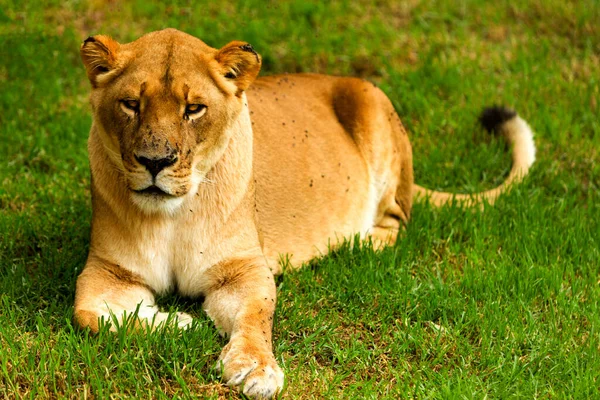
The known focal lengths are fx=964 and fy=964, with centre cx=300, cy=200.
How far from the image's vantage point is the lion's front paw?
3377 mm

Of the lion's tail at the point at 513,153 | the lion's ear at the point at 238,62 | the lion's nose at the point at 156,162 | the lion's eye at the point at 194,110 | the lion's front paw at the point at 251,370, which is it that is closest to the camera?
the lion's front paw at the point at 251,370

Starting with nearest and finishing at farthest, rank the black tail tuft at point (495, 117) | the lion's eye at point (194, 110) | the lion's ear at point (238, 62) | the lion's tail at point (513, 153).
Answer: the lion's eye at point (194, 110) < the lion's ear at point (238, 62) < the lion's tail at point (513, 153) < the black tail tuft at point (495, 117)

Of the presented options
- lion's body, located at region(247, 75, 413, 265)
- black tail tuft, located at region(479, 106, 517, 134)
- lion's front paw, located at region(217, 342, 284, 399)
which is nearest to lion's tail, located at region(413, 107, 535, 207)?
black tail tuft, located at region(479, 106, 517, 134)

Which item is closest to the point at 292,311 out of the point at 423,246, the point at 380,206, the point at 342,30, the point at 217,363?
the point at 217,363

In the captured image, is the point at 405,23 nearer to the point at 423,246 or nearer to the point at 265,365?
the point at 423,246

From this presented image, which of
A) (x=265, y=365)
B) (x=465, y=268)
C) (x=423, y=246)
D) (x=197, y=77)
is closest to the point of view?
(x=265, y=365)

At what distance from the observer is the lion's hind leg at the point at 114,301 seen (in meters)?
3.68

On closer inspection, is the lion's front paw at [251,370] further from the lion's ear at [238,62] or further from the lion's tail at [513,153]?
the lion's tail at [513,153]

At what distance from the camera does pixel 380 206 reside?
212 inches

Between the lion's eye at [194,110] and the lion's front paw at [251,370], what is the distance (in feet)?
2.88

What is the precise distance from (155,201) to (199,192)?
27 cm

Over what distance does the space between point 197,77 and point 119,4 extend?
3.72m

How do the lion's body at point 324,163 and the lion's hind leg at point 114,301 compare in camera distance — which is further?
the lion's body at point 324,163

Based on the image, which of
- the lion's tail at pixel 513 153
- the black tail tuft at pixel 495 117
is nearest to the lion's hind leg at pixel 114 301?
the lion's tail at pixel 513 153
